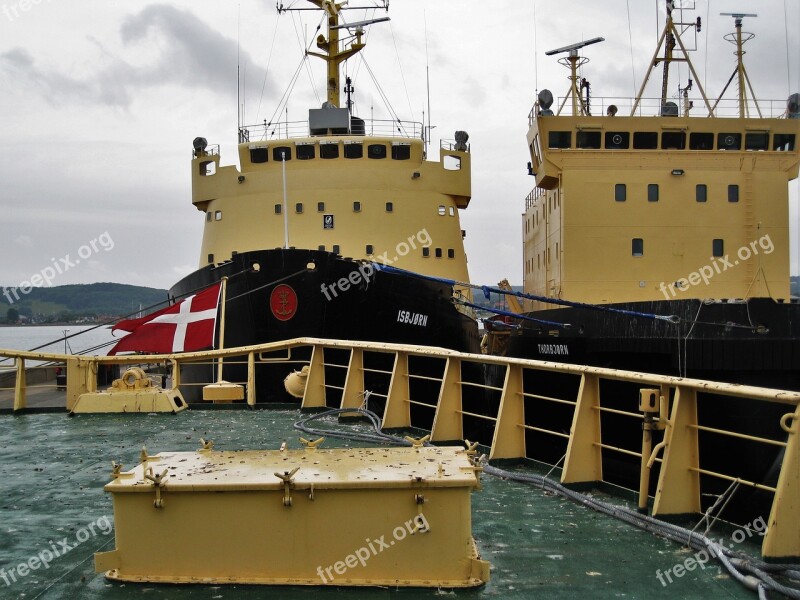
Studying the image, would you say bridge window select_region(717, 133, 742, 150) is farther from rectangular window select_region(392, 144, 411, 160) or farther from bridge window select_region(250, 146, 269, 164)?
bridge window select_region(250, 146, 269, 164)

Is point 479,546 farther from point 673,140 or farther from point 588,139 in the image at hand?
point 673,140

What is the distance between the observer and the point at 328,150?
20312mm

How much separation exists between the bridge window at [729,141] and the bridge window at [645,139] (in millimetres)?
1782

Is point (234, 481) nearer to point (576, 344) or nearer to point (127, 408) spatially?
point (127, 408)

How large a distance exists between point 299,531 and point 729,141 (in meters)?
21.1

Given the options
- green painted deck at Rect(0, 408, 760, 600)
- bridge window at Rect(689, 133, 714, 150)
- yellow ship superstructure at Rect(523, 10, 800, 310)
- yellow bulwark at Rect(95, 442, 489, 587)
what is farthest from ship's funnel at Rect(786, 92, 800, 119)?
yellow bulwark at Rect(95, 442, 489, 587)

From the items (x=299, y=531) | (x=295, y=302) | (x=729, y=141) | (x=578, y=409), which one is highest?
(x=729, y=141)

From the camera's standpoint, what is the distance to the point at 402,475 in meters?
3.96

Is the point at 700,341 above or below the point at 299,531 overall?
above

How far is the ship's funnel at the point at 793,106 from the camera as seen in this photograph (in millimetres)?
21906

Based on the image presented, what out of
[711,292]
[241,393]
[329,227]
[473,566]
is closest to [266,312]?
[241,393]

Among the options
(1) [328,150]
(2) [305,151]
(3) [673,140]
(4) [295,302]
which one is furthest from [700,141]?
(4) [295,302]

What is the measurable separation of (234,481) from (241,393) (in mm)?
6693

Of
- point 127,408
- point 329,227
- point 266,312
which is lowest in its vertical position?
point 127,408
